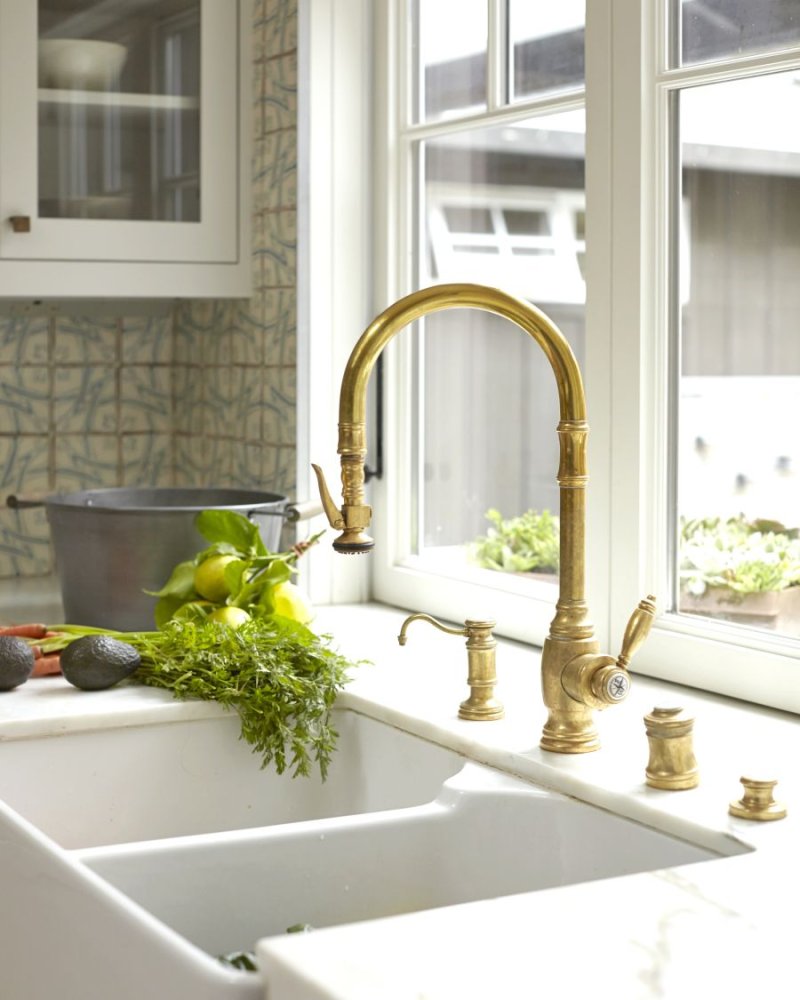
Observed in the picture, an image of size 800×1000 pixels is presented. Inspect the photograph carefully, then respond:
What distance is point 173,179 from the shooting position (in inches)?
83.4

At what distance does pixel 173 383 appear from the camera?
251 centimetres

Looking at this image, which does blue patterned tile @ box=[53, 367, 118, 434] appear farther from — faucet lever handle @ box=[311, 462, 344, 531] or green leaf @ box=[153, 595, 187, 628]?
faucet lever handle @ box=[311, 462, 344, 531]

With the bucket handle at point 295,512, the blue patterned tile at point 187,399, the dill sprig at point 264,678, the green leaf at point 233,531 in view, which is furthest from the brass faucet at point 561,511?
the blue patterned tile at point 187,399

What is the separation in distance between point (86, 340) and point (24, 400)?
147mm

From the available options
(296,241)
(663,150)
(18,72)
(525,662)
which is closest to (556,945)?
(525,662)

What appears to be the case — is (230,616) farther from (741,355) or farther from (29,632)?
(741,355)

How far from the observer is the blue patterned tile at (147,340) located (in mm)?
2477

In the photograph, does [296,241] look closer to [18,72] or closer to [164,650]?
[18,72]

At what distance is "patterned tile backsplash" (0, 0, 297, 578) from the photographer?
6.93 ft

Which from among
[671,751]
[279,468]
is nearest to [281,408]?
[279,468]

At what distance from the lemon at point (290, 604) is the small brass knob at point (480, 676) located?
0.33m

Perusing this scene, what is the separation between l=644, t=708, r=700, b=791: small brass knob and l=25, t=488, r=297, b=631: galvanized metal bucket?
770 mm

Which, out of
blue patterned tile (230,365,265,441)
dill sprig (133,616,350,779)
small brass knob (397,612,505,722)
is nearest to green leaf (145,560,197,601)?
dill sprig (133,616,350,779)

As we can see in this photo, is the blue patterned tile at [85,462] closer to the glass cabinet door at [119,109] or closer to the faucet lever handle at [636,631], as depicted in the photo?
the glass cabinet door at [119,109]
